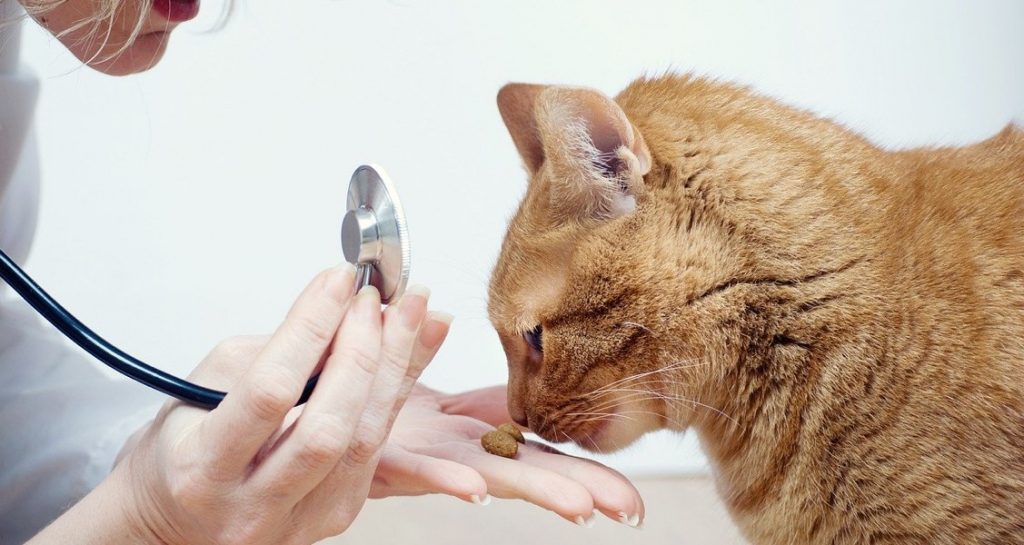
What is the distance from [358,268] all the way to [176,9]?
0.51 metres

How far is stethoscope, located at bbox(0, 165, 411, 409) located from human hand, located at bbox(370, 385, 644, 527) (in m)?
0.16

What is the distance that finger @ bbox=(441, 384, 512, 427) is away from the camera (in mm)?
1482

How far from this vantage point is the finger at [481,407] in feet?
4.86

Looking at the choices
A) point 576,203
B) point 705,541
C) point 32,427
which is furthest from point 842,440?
point 32,427

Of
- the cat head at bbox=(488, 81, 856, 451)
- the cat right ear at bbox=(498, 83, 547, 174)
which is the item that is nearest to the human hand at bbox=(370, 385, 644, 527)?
the cat head at bbox=(488, 81, 856, 451)

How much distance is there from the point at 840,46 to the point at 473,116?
0.85 meters

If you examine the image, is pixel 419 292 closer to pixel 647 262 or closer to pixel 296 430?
pixel 296 430

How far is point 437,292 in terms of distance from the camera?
7.14 ft

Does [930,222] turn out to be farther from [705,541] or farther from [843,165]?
[705,541]

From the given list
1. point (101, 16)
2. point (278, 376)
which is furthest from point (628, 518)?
point (101, 16)

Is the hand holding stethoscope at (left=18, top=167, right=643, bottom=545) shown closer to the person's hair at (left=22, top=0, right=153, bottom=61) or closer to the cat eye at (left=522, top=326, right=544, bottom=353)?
the cat eye at (left=522, top=326, right=544, bottom=353)

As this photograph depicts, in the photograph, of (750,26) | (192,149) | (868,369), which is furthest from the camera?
(750,26)

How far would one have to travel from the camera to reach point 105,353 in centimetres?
92

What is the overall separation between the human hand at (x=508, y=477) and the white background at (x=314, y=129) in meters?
0.87
